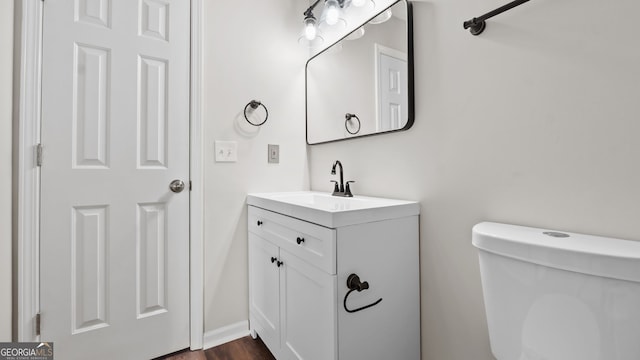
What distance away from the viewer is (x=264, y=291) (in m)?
1.48

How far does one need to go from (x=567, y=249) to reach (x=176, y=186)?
5.27 ft

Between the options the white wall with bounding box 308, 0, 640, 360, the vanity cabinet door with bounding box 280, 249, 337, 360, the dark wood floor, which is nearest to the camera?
the white wall with bounding box 308, 0, 640, 360

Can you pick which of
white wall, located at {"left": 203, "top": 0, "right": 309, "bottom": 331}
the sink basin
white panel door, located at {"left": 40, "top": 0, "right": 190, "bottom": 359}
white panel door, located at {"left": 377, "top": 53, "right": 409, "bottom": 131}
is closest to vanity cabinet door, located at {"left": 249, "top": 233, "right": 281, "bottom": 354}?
white wall, located at {"left": 203, "top": 0, "right": 309, "bottom": 331}

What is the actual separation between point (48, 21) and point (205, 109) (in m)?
0.73

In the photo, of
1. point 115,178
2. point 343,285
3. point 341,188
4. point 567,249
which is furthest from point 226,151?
point 567,249

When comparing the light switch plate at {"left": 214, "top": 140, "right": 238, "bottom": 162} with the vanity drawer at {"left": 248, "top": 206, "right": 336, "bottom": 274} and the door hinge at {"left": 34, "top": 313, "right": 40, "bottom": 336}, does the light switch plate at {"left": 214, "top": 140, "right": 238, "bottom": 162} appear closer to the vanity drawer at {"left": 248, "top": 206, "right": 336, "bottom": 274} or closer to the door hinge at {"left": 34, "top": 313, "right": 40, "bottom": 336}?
the vanity drawer at {"left": 248, "top": 206, "right": 336, "bottom": 274}

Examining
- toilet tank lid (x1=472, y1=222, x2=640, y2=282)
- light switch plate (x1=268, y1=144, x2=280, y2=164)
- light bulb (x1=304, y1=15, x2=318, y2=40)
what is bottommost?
toilet tank lid (x1=472, y1=222, x2=640, y2=282)

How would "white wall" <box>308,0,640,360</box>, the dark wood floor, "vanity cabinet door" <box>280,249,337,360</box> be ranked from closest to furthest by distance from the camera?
"white wall" <box>308,0,640,360</box>
"vanity cabinet door" <box>280,249,337,360</box>
the dark wood floor

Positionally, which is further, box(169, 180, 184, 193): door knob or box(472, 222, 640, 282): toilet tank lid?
box(169, 180, 184, 193): door knob

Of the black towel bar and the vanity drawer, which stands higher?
the black towel bar

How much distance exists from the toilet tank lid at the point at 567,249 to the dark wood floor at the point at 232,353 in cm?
128

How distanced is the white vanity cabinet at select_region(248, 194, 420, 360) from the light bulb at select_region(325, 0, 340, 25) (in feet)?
3.55

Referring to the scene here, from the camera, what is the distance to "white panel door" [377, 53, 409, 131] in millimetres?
1264

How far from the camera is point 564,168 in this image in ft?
2.72
